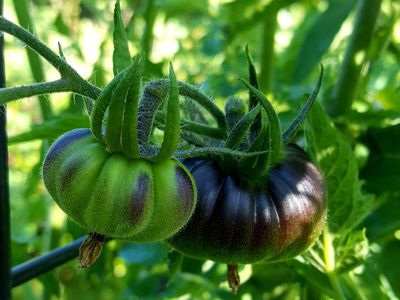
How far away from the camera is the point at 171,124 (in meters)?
0.56

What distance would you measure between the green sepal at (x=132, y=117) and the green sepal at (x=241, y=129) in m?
0.14

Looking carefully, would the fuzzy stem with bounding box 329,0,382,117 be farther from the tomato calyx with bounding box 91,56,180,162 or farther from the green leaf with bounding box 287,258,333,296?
the tomato calyx with bounding box 91,56,180,162

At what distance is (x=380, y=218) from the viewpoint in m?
1.12

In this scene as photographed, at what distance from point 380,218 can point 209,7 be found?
0.87 metres

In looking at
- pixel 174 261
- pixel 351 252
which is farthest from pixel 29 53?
pixel 351 252

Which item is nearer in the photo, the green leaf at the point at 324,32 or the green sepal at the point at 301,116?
the green sepal at the point at 301,116

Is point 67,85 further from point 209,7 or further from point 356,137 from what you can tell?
point 209,7

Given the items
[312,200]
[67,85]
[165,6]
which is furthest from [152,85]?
[165,6]

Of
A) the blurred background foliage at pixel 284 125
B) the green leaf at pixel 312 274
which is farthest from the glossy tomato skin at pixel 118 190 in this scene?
the green leaf at pixel 312 274

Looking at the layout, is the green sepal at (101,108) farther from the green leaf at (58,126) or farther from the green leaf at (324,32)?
the green leaf at (324,32)

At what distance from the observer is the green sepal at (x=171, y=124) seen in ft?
1.79

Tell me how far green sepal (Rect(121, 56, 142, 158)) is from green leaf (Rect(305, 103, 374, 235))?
37cm

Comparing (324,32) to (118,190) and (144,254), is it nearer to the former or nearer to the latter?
(144,254)

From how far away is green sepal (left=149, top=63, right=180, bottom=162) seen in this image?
0.55 meters
